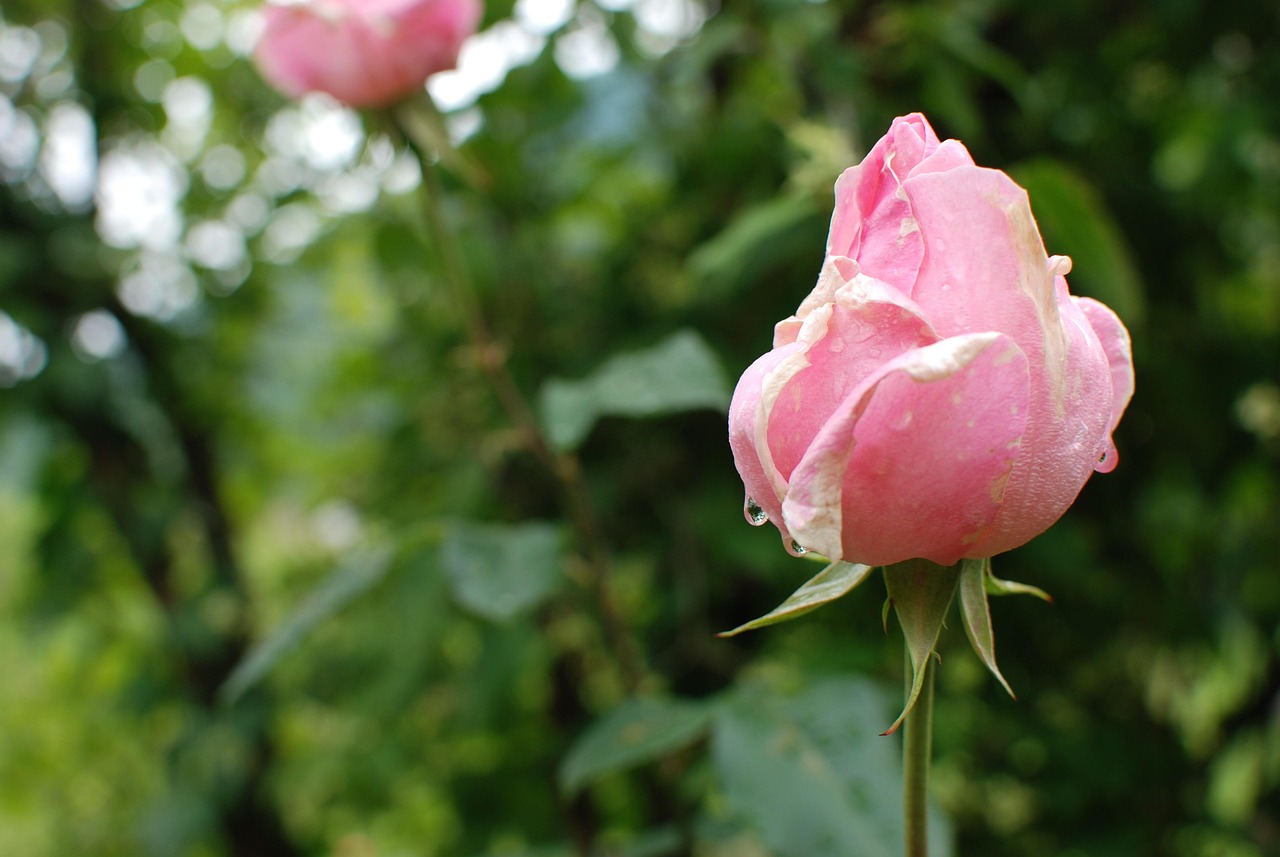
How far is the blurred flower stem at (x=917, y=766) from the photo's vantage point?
27 cm

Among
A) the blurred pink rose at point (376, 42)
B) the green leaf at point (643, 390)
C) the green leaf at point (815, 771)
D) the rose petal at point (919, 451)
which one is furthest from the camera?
the blurred pink rose at point (376, 42)

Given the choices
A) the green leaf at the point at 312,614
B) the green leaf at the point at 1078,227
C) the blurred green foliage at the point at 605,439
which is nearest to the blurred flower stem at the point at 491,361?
the blurred green foliage at the point at 605,439

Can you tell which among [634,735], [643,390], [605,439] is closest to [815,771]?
[634,735]

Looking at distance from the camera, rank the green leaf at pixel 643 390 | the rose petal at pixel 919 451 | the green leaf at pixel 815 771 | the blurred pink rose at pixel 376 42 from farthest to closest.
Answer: the blurred pink rose at pixel 376 42, the green leaf at pixel 643 390, the green leaf at pixel 815 771, the rose petal at pixel 919 451

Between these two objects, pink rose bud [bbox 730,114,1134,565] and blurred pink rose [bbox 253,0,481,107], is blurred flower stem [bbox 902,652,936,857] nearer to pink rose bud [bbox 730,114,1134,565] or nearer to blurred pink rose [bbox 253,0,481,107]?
pink rose bud [bbox 730,114,1134,565]

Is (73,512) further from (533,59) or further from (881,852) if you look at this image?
(881,852)

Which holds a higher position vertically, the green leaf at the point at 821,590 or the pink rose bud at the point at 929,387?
the pink rose bud at the point at 929,387

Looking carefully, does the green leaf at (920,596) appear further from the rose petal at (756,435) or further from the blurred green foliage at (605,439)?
the blurred green foliage at (605,439)

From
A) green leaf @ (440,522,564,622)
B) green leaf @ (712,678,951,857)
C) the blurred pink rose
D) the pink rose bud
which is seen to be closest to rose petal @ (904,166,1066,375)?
the pink rose bud

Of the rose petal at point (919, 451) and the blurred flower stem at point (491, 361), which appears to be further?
the blurred flower stem at point (491, 361)

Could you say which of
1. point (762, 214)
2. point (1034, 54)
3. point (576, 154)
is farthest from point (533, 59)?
point (1034, 54)

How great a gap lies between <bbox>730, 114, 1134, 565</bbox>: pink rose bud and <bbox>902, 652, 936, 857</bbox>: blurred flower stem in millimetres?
40

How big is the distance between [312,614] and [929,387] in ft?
1.61

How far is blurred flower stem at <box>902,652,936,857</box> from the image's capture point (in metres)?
0.27
